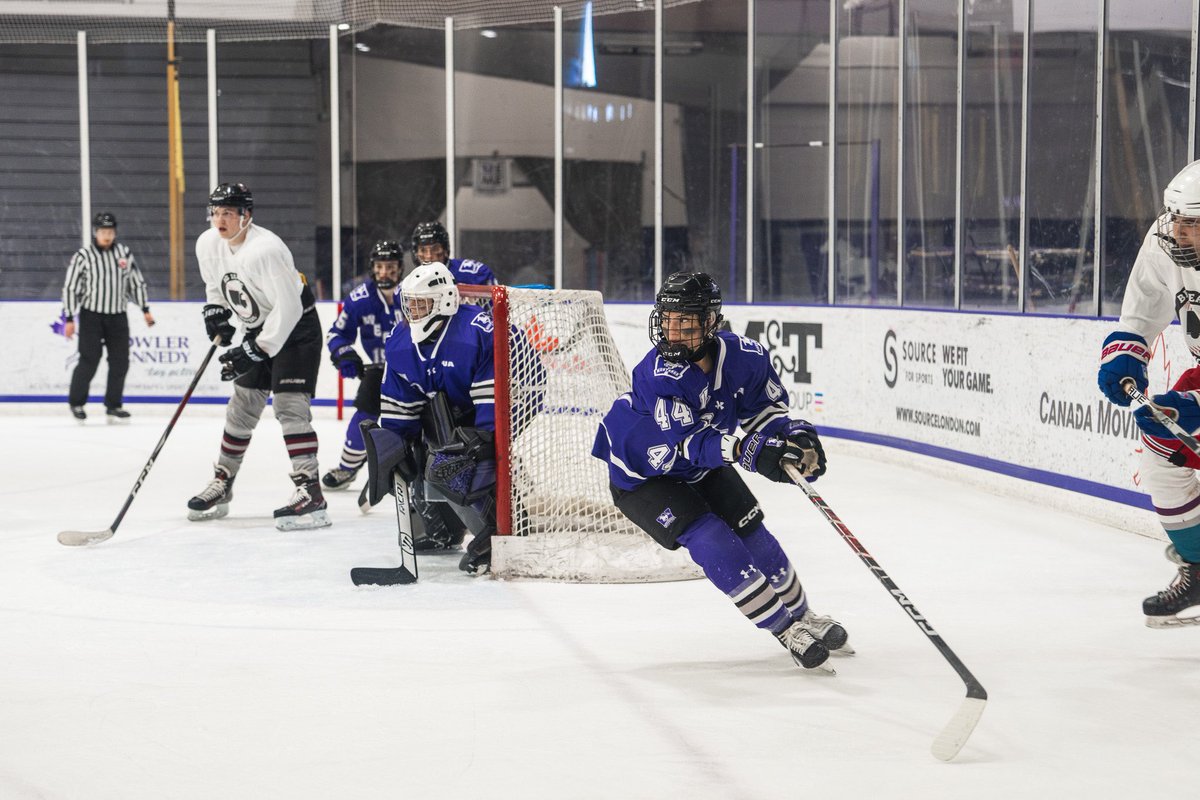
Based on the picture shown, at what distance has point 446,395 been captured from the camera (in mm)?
4156

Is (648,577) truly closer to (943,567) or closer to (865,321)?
(943,567)

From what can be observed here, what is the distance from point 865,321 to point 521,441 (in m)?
3.54

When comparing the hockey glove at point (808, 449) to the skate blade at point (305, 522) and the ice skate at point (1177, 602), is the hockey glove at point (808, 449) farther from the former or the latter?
the skate blade at point (305, 522)

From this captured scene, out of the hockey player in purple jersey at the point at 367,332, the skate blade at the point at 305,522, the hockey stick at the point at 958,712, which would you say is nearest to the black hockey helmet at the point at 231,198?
A: the hockey player in purple jersey at the point at 367,332

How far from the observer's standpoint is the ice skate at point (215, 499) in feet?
16.6

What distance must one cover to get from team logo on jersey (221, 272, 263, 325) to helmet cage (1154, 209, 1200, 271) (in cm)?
304

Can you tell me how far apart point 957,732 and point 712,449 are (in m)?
0.77

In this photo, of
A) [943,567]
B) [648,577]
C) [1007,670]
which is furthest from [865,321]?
[1007,670]

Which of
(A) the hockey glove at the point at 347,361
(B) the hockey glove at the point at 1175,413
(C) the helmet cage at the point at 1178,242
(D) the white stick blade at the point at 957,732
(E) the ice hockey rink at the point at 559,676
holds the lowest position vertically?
(E) the ice hockey rink at the point at 559,676

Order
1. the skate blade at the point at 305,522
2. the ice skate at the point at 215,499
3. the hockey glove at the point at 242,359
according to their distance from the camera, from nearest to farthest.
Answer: the hockey glove at the point at 242,359 < the skate blade at the point at 305,522 < the ice skate at the point at 215,499

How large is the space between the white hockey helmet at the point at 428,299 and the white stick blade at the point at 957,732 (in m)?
2.12

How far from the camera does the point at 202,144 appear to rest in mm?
11336

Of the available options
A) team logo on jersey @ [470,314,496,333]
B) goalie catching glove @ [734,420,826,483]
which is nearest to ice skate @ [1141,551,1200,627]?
goalie catching glove @ [734,420,826,483]

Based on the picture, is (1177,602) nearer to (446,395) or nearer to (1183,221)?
(1183,221)
